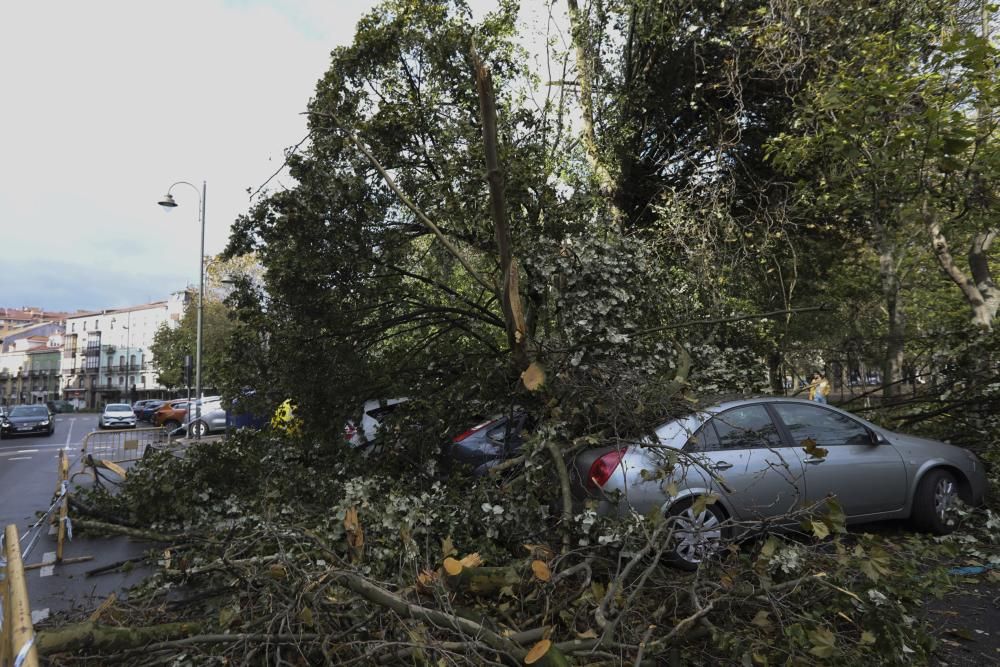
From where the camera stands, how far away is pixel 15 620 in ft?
6.36

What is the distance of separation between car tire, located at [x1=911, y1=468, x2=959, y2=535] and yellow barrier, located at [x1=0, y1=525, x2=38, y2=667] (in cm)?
640

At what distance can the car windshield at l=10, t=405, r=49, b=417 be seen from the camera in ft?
92.8

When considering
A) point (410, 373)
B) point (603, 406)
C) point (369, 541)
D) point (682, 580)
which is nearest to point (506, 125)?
point (410, 373)

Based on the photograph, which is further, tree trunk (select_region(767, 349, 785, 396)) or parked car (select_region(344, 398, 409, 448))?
tree trunk (select_region(767, 349, 785, 396))

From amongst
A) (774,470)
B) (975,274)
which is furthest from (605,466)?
(975,274)

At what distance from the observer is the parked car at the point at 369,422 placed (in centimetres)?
715

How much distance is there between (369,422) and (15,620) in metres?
→ 5.67

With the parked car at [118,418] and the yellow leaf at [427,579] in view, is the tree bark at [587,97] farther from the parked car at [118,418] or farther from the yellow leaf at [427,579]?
the parked car at [118,418]

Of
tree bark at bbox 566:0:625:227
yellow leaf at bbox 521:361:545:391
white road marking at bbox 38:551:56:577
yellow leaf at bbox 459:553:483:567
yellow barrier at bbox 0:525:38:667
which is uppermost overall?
tree bark at bbox 566:0:625:227

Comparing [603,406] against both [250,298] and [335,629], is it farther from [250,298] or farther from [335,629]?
[250,298]

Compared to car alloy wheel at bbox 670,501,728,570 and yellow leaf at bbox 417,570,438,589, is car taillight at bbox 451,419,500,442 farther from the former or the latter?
yellow leaf at bbox 417,570,438,589

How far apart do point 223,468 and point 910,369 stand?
8.28m

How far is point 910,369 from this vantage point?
7516mm

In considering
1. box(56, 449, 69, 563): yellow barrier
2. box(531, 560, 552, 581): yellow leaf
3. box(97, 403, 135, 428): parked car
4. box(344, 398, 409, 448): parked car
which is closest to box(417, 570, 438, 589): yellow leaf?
box(531, 560, 552, 581): yellow leaf
